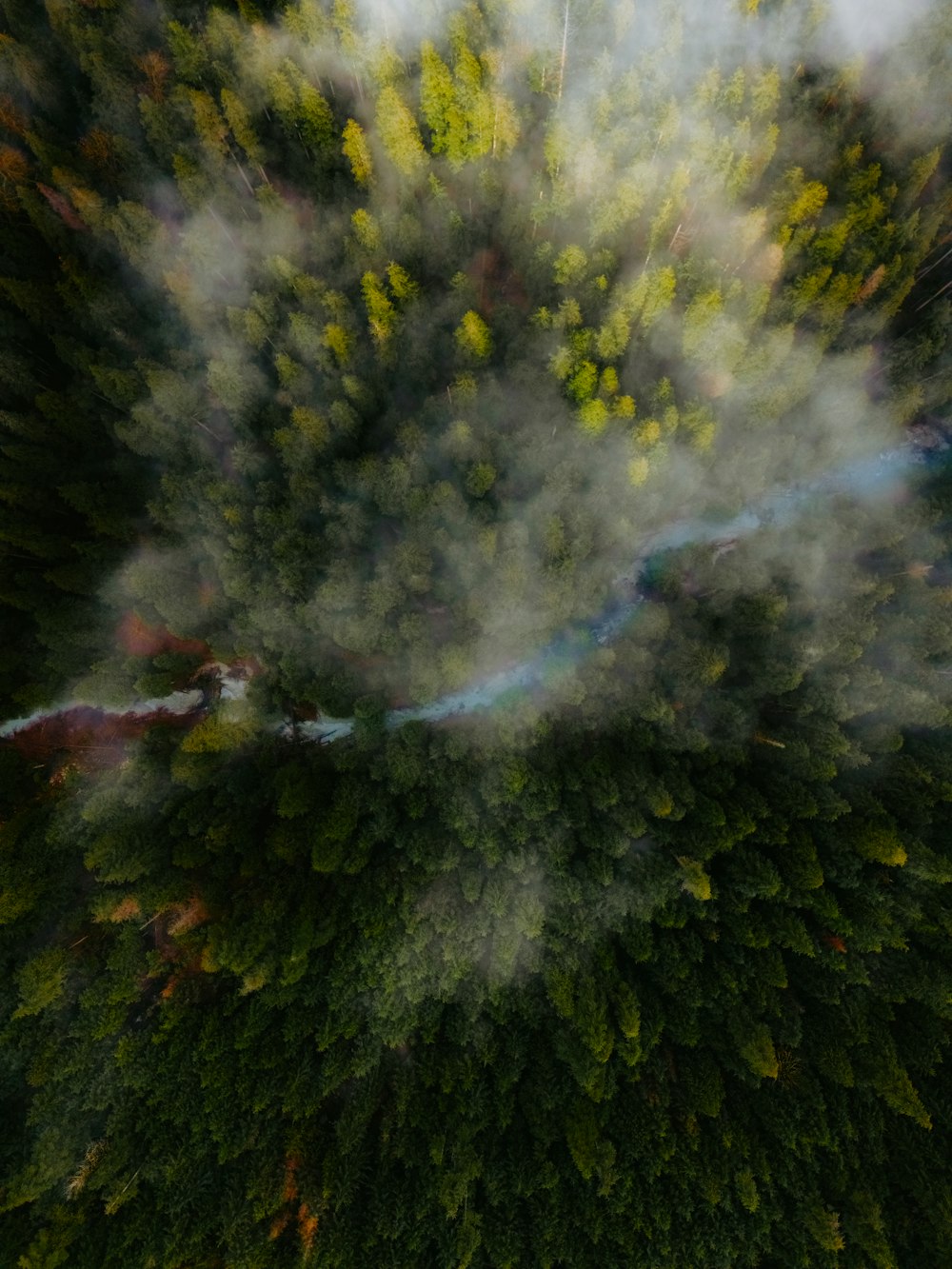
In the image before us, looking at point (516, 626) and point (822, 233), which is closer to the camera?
point (822, 233)

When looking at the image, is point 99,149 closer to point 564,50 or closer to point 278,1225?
point 564,50

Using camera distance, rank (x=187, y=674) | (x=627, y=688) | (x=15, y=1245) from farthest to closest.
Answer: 1. (x=187, y=674)
2. (x=627, y=688)
3. (x=15, y=1245)

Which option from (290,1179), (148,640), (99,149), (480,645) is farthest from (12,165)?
(290,1179)

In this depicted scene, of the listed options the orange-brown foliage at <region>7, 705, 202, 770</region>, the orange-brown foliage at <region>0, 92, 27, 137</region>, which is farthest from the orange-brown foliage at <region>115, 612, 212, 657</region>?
the orange-brown foliage at <region>0, 92, 27, 137</region>

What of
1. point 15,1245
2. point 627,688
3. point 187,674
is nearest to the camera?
point 15,1245

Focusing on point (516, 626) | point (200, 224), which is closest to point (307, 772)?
point (516, 626)

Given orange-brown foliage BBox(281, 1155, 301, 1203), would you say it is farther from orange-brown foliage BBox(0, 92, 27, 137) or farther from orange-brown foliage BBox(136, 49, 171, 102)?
orange-brown foliage BBox(136, 49, 171, 102)

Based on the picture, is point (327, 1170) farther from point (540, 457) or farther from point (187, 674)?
point (540, 457)

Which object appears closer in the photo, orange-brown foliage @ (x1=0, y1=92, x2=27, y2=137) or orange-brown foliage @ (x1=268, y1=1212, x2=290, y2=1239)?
orange-brown foliage @ (x1=268, y1=1212, x2=290, y2=1239)

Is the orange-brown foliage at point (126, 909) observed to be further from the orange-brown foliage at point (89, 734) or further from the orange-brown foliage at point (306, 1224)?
the orange-brown foliage at point (306, 1224)
